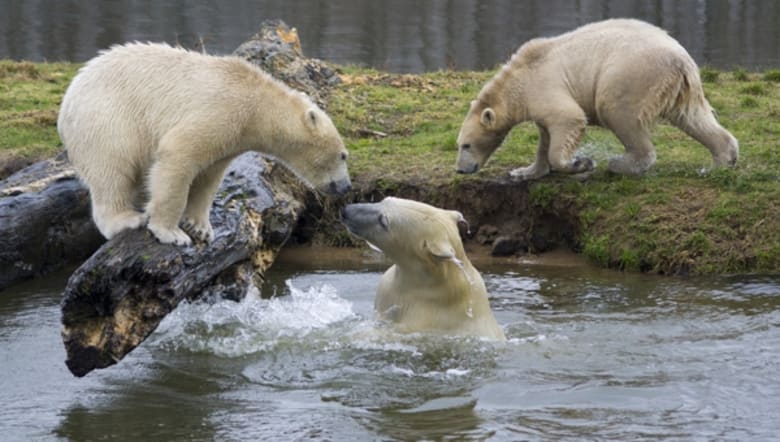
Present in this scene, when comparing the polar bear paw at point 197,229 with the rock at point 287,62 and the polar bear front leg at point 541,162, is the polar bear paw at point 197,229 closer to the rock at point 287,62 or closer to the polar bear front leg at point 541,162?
the polar bear front leg at point 541,162

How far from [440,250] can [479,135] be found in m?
3.28

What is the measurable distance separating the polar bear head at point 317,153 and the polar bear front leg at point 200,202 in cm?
41

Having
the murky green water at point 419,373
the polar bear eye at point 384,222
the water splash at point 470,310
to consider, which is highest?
the polar bear eye at point 384,222

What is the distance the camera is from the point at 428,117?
12.8m

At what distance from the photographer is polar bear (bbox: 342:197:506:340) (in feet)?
23.2

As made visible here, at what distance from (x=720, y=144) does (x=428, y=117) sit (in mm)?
3714

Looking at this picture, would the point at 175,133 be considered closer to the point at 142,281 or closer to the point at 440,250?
the point at 142,281

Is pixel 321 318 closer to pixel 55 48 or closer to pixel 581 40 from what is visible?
pixel 581 40

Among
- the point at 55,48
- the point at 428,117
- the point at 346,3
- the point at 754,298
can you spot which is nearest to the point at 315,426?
the point at 754,298

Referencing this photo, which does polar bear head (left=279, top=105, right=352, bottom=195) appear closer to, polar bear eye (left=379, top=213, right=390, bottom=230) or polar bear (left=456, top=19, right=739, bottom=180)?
polar bear eye (left=379, top=213, right=390, bottom=230)

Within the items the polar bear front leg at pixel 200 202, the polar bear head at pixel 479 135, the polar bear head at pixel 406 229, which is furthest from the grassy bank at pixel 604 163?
the polar bear front leg at pixel 200 202

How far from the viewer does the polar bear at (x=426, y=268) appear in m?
7.07

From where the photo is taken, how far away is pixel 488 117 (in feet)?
32.9

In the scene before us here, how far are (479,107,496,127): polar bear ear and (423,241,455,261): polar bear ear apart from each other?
3.20 m
